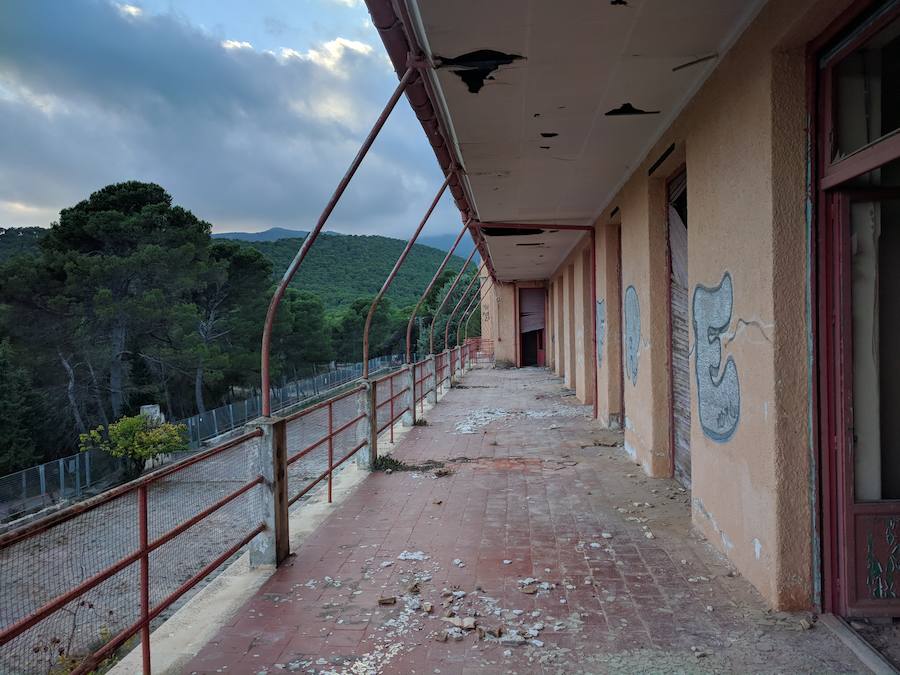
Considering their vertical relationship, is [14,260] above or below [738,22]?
above

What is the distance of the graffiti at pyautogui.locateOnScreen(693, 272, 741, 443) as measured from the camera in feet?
12.0

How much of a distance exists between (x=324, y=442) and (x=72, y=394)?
21.4 m

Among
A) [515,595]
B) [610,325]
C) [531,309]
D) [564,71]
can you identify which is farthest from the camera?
[531,309]

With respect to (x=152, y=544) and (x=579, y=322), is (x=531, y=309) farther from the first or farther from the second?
(x=152, y=544)

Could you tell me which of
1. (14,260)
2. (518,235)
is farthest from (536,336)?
(14,260)

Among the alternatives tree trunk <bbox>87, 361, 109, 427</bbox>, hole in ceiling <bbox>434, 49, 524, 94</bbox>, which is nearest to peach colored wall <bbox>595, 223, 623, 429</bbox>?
hole in ceiling <bbox>434, 49, 524, 94</bbox>

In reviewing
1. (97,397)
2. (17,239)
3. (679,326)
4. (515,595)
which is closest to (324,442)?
(515,595)

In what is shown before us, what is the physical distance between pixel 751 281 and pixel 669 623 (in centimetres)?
186

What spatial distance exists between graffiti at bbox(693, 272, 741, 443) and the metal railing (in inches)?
114

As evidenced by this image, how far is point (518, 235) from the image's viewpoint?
1052 cm

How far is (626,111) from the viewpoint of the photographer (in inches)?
180

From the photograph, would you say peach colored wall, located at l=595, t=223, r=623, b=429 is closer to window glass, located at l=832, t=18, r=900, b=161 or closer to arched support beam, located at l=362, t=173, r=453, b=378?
arched support beam, located at l=362, t=173, r=453, b=378

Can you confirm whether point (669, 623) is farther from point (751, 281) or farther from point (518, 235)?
point (518, 235)

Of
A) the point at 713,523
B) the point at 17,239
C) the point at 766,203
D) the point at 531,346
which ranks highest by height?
the point at 17,239
